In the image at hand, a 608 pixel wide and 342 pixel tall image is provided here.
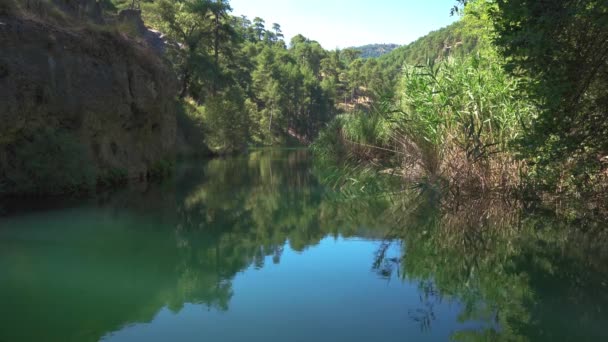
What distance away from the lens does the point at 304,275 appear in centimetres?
529

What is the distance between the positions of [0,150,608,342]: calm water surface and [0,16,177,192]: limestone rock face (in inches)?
108

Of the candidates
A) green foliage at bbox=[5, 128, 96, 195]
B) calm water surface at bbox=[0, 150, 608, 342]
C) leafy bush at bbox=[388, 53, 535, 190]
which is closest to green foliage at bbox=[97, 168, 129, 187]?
green foliage at bbox=[5, 128, 96, 195]

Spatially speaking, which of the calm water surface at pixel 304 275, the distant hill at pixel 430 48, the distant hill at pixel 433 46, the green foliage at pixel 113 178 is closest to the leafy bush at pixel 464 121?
the calm water surface at pixel 304 275

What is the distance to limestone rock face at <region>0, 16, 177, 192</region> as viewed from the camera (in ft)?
33.5

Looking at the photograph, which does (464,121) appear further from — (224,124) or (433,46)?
(433,46)

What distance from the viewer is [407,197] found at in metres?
10.4

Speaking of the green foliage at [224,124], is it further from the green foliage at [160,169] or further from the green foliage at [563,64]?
the green foliage at [563,64]

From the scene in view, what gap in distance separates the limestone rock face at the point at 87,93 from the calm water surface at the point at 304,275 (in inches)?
108

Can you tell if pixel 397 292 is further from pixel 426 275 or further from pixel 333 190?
pixel 333 190

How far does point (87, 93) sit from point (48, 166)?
301 centimetres

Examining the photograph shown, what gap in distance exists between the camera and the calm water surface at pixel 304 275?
3723 mm

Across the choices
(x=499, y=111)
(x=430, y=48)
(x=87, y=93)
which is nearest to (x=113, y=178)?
(x=87, y=93)

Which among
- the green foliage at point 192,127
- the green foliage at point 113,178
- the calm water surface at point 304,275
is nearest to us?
the calm water surface at point 304,275

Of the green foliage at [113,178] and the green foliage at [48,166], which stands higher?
the green foliage at [48,166]
